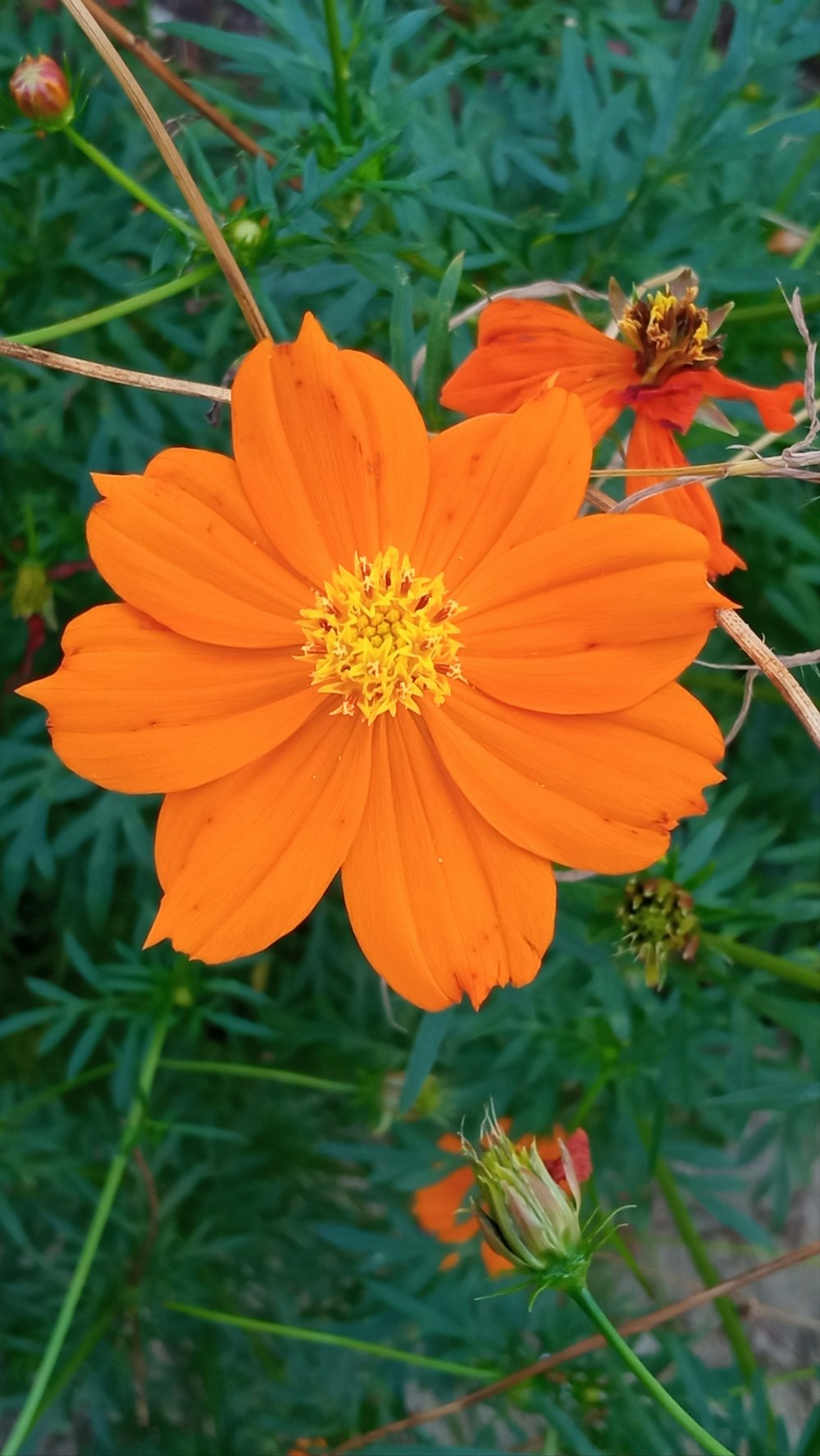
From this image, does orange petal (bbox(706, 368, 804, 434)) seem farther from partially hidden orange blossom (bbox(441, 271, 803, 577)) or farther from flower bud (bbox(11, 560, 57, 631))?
flower bud (bbox(11, 560, 57, 631))

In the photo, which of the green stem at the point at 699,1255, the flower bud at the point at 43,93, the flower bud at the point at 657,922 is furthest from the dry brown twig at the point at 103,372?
the green stem at the point at 699,1255

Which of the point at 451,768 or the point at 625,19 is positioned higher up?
the point at 625,19

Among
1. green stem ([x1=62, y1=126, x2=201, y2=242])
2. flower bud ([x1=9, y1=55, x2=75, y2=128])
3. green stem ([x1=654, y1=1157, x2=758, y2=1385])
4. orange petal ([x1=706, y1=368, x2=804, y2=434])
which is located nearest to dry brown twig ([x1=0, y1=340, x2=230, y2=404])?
green stem ([x1=62, y1=126, x2=201, y2=242])

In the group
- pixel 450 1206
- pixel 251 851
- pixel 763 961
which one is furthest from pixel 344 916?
pixel 251 851

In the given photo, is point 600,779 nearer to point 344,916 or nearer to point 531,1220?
point 531,1220

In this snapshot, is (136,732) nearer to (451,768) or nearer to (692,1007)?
(451,768)

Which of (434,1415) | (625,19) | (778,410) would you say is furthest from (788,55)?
(434,1415)
